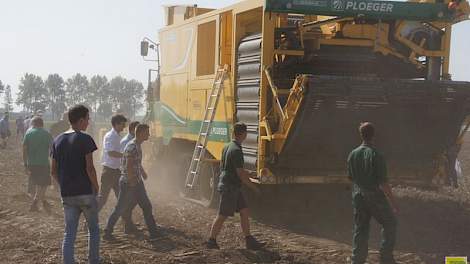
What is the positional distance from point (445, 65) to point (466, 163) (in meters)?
13.8

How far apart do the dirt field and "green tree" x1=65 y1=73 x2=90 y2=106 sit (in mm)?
104868

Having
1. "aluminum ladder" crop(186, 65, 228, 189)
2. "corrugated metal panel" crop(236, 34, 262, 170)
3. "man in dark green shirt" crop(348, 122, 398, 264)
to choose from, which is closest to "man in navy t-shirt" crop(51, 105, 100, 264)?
"man in dark green shirt" crop(348, 122, 398, 264)

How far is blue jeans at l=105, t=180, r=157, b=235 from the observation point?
27.7ft

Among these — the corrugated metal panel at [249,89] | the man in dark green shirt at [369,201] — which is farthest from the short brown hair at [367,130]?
the corrugated metal panel at [249,89]

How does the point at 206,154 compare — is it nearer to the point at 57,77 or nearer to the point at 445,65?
the point at 445,65

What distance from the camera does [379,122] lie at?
883 centimetres

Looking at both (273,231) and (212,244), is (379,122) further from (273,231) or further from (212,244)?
(212,244)

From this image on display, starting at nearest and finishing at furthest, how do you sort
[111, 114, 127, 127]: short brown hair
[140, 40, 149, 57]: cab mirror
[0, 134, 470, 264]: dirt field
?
1. [0, 134, 470, 264]: dirt field
2. [111, 114, 127, 127]: short brown hair
3. [140, 40, 149, 57]: cab mirror

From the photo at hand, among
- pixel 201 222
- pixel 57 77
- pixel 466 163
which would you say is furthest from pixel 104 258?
pixel 57 77

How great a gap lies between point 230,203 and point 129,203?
1.51m

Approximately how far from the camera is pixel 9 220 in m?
10.0

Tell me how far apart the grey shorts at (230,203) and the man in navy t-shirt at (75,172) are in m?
1.90

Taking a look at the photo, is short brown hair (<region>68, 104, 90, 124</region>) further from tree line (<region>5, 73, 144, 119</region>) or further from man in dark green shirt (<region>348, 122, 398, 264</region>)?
tree line (<region>5, 73, 144, 119</region>)

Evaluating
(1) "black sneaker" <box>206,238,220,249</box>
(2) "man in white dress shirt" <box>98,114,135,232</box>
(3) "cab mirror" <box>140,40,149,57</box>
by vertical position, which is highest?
(3) "cab mirror" <box>140,40,149,57</box>
